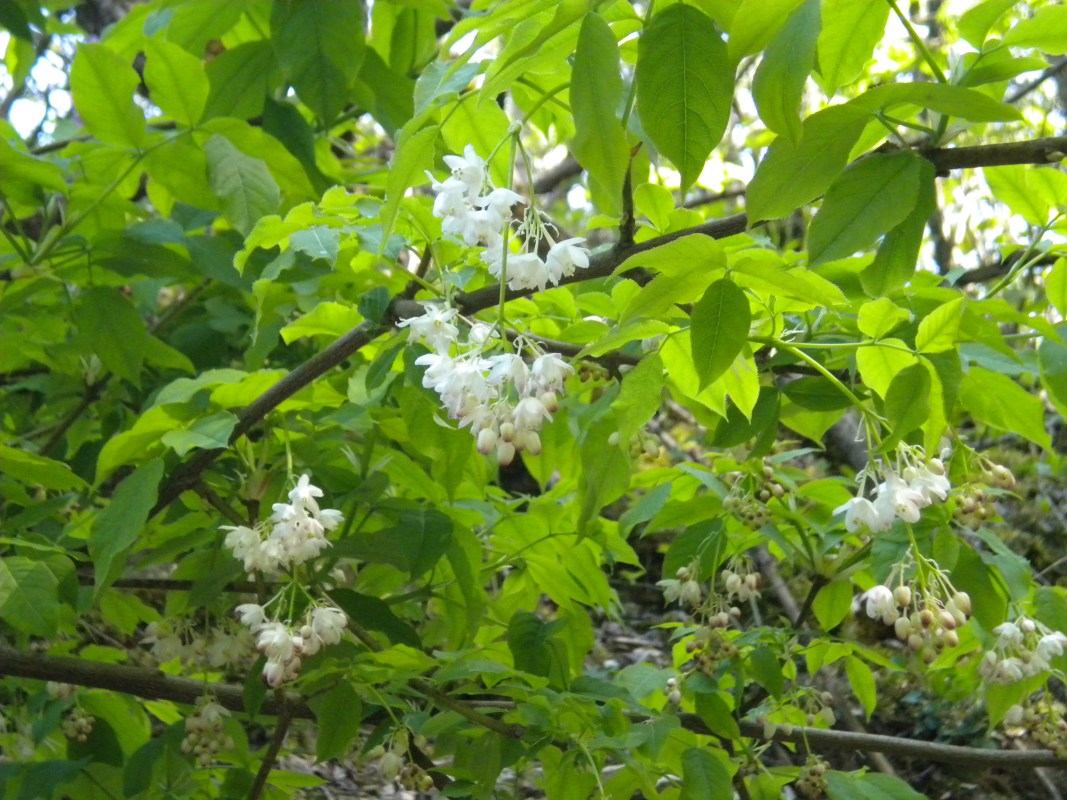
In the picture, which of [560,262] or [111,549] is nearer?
[560,262]

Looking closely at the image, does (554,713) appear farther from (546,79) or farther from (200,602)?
(546,79)

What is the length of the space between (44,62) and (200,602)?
4.43 m

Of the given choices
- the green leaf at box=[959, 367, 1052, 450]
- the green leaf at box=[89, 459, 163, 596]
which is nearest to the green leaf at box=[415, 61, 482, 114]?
the green leaf at box=[89, 459, 163, 596]

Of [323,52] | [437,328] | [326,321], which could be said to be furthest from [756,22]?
[323,52]

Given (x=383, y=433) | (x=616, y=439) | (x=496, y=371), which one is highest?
(x=496, y=371)

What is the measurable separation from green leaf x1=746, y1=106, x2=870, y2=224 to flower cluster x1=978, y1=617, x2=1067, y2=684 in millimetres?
1058

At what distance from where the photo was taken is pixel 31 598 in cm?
153

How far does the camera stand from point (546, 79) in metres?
1.28

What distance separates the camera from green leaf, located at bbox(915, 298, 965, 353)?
1099 millimetres

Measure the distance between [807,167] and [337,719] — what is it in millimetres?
1194

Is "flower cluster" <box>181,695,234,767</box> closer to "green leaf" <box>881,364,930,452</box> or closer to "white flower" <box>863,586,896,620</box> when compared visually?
"white flower" <box>863,586,896,620</box>

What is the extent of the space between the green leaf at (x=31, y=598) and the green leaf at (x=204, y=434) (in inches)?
12.9

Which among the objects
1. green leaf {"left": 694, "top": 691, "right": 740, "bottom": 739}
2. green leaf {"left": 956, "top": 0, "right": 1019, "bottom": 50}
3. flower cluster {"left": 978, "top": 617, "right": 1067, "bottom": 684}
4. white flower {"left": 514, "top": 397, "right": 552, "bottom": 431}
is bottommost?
green leaf {"left": 694, "top": 691, "right": 740, "bottom": 739}

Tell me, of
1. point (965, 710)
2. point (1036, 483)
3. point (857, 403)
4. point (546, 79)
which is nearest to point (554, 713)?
point (857, 403)
